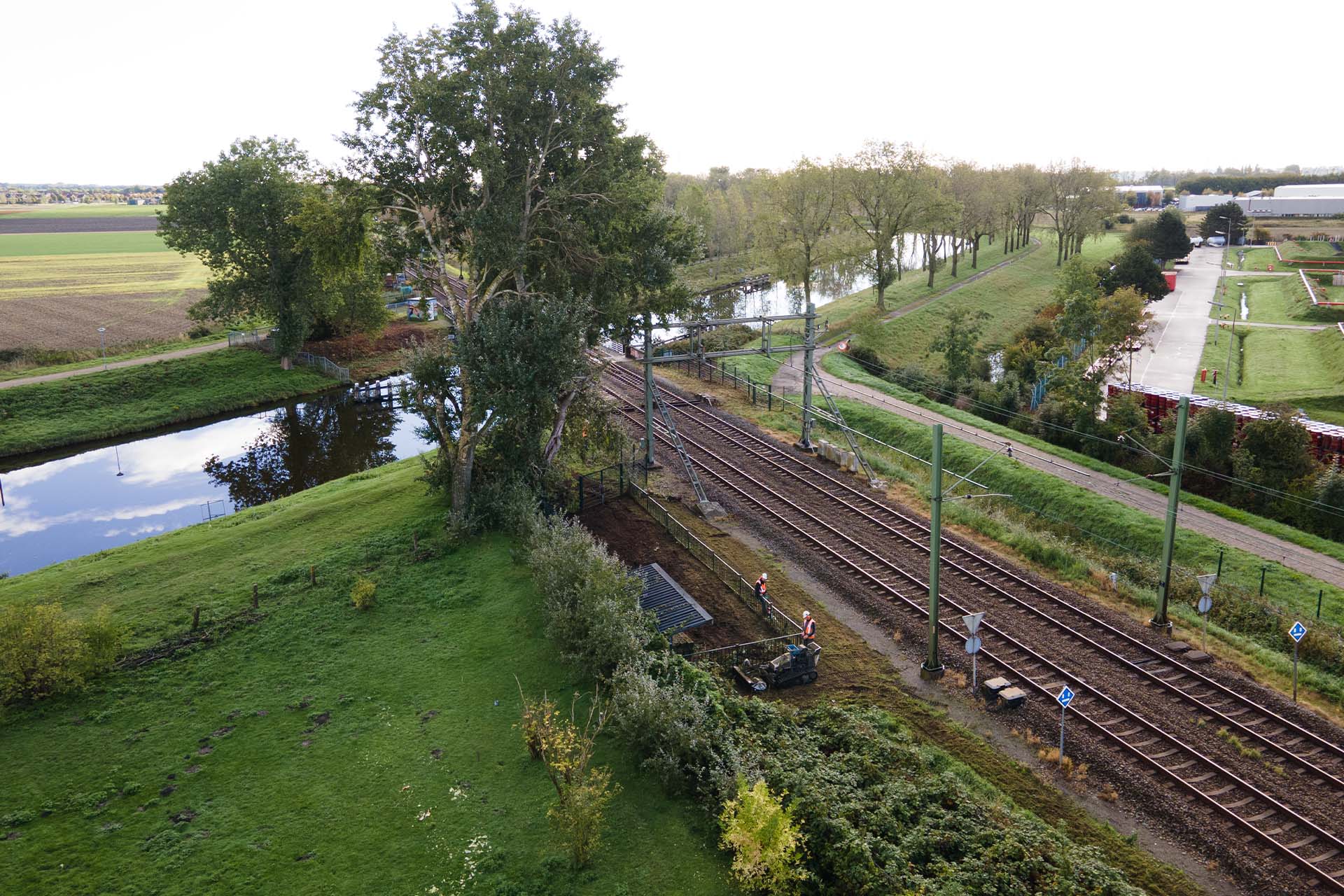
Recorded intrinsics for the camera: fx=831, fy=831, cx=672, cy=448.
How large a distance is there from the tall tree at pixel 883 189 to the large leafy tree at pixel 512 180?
135 ft

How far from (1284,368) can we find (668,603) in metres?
50.1

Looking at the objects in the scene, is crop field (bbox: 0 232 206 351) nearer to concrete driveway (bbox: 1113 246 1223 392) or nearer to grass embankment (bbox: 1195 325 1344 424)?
concrete driveway (bbox: 1113 246 1223 392)

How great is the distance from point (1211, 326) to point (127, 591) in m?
76.8

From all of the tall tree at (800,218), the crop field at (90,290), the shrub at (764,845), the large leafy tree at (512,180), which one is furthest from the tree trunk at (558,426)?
the crop field at (90,290)

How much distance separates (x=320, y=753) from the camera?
20.1 metres

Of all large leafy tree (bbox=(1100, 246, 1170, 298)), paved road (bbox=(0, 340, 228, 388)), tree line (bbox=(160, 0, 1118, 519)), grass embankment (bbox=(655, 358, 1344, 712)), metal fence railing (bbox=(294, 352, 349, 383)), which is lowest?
grass embankment (bbox=(655, 358, 1344, 712))

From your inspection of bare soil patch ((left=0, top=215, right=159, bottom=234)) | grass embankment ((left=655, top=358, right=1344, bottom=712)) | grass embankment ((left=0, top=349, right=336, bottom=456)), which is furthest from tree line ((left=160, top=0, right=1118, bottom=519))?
bare soil patch ((left=0, top=215, right=159, bottom=234))

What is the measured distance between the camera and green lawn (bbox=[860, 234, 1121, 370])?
68.1 m

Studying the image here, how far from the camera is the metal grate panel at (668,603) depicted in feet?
82.3

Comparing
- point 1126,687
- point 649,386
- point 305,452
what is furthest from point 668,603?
point 305,452

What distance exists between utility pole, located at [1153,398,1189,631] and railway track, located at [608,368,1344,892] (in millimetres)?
1679

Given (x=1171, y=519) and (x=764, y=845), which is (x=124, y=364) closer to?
(x=764, y=845)

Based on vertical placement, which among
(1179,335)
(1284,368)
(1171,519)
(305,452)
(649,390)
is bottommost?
(305,452)

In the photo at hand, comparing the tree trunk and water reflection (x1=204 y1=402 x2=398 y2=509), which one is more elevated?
the tree trunk
